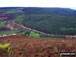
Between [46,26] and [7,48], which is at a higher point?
[7,48]

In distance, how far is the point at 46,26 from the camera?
3102cm

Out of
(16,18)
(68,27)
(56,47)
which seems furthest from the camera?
(16,18)

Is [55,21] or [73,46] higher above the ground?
[73,46]

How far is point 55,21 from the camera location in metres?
34.0

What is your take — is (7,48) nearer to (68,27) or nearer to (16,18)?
(68,27)

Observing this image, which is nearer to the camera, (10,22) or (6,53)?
(6,53)

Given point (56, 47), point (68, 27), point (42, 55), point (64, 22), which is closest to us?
point (42, 55)

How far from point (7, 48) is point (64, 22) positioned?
21855mm

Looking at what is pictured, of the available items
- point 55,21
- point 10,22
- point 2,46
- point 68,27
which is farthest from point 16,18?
point 2,46

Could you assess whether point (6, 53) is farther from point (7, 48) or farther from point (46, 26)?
point (46, 26)

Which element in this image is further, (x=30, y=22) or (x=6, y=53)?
(x=30, y=22)

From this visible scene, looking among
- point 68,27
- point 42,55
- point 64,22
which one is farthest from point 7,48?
point 64,22

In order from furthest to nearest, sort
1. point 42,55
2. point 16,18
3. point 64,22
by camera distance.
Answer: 1. point 16,18
2. point 64,22
3. point 42,55

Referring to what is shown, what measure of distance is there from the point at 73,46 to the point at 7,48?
4.43 meters
